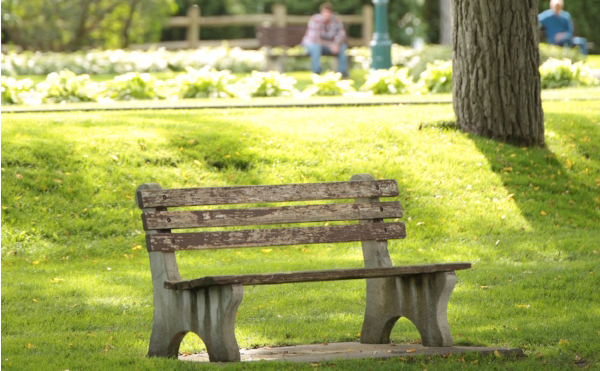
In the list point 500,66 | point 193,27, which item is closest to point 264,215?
point 500,66

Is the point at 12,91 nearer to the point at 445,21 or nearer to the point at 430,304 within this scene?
the point at 430,304

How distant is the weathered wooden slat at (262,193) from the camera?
461 cm

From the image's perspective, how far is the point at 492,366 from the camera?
4.43 metres

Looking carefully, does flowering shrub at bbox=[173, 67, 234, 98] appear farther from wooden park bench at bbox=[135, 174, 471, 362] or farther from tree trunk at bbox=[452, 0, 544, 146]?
wooden park bench at bbox=[135, 174, 471, 362]

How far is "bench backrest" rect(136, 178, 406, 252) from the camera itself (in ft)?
15.0

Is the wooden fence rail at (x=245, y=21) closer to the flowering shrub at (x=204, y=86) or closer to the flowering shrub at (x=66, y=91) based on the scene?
the flowering shrub at (x=204, y=86)

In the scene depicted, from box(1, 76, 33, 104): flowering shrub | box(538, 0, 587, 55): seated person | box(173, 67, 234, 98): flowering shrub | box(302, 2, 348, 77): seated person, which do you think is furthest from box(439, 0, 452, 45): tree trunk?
box(1, 76, 33, 104): flowering shrub

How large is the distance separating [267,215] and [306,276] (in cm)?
63

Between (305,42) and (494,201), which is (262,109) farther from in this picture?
(305,42)

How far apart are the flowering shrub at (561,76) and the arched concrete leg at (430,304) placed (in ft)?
37.4

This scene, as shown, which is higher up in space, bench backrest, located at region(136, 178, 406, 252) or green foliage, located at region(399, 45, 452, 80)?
bench backrest, located at region(136, 178, 406, 252)

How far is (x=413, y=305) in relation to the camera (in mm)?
4906

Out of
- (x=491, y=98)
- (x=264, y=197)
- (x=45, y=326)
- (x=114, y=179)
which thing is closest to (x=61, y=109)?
(x=114, y=179)

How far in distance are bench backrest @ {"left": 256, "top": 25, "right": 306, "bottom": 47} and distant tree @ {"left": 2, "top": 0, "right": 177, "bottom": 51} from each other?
6.54 metres
